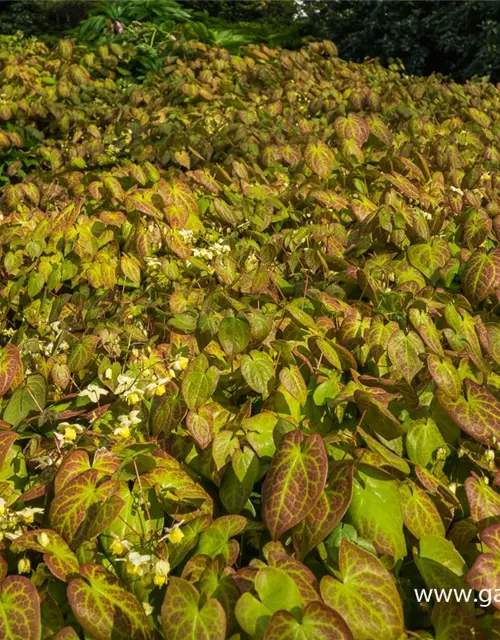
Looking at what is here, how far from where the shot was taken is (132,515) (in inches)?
54.3

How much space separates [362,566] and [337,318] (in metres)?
0.89

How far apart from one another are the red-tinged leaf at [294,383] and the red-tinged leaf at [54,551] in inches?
24.2

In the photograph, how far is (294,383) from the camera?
1.62 metres

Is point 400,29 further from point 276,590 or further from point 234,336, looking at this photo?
point 276,590

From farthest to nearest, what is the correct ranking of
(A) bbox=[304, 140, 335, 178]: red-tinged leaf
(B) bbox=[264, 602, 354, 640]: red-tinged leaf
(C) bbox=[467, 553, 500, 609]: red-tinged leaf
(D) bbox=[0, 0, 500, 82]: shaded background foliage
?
1. (D) bbox=[0, 0, 500, 82]: shaded background foliage
2. (A) bbox=[304, 140, 335, 178]: red-tinged leaf
3. (C) bbox=[467, 553, 500, 609]: red-tinged leaf
4. (B) bbox=[264, 602, 354, 640]: red-tinged leaf

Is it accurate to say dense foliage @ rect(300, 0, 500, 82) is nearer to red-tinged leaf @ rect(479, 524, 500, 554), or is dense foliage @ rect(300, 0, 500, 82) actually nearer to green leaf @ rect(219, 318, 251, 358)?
green leaf @ rect(219, 318, 251, 358)

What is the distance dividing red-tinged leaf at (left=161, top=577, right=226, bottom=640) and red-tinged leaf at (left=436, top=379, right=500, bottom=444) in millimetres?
705

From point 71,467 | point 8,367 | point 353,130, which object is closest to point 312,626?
point 71,467

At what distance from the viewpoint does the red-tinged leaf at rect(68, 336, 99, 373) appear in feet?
6.07

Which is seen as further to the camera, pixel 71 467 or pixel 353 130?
pixel 353 130

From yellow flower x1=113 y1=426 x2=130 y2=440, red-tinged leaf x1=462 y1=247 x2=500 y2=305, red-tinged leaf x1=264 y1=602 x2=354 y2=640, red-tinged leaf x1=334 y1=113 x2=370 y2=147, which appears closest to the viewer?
red-tinged leaf x1=264 y1=602 x2=354 y2=640

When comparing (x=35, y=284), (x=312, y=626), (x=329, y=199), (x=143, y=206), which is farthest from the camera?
(x=329, y=199)

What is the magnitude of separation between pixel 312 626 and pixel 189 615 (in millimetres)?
214

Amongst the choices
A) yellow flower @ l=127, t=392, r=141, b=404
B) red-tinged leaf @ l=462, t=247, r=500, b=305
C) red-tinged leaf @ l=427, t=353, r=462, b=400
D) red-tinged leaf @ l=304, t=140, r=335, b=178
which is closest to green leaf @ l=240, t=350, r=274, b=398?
yellow flower @ l=127, t=392, r=141, b=404
